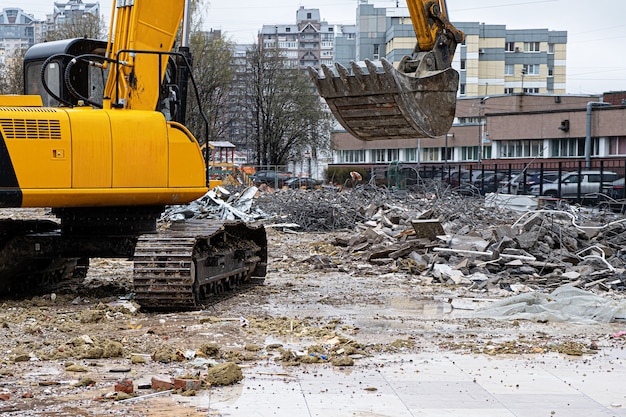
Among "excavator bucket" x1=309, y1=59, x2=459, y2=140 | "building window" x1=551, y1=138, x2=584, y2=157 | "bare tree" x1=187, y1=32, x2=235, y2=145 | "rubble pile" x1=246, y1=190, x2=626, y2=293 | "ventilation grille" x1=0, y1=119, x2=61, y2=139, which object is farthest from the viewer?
"building window" x1=551, y1=138, x2=584, y2=157

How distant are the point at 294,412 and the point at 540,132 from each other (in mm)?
61306

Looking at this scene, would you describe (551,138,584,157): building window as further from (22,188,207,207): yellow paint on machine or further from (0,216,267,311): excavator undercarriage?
(22,188,207,207): yellow paint on machine

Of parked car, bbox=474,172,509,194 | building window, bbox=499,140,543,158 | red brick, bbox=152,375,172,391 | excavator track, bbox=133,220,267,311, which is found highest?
building window, bbox=499,140,543,158

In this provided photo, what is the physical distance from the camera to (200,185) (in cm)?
1086

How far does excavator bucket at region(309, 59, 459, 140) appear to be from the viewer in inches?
440

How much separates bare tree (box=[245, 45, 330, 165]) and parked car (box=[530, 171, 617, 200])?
2618 centimetres

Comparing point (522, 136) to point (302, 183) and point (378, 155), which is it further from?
point (302, 183)

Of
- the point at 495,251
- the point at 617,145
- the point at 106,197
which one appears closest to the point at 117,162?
the point at 106,197

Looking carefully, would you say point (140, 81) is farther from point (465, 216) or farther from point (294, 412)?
point (465, 216)

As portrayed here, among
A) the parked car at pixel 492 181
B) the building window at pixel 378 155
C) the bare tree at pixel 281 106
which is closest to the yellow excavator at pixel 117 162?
the parked car at pixel 492 181

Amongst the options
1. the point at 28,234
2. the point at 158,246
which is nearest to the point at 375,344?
the point at 158,246

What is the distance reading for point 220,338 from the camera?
874 cm

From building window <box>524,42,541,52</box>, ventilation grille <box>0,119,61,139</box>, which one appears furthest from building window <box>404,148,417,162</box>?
ventilation grille <box>0,119,61,139</box>

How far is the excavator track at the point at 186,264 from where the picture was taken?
9.92 meters
